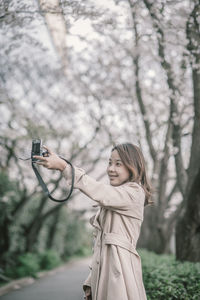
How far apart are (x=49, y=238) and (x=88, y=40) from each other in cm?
956

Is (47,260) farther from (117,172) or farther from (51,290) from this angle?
(117,172)

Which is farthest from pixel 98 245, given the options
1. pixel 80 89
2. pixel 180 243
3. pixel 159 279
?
pixel 80 89

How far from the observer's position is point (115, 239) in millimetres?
2307

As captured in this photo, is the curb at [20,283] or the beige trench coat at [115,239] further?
the curb at [20,283]

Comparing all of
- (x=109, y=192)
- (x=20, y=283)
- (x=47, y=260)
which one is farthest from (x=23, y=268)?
(x=109, y=192)

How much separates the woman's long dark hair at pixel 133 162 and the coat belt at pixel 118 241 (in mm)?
469

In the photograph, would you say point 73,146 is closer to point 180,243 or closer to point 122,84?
point 122,84

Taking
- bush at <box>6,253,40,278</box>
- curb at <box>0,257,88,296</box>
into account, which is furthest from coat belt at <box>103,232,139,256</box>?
bush at <box>6,253,40,278</box>

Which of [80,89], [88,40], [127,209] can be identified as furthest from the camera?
[80,89]

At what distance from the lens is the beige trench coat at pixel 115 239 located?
218 centimetres

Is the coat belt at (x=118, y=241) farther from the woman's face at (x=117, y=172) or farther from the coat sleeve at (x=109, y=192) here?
the woman's face at (x=117, y=172)

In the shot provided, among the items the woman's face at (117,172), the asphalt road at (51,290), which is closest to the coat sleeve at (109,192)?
the woman's face at (117,172)

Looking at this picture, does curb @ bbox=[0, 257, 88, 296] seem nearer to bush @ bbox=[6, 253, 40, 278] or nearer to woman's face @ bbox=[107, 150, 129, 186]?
bush @ bbox=[6, 253, 40, 278]

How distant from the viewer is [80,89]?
11.7 meters
